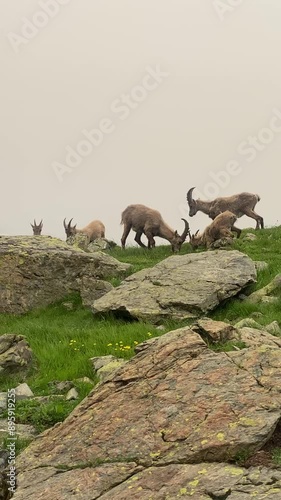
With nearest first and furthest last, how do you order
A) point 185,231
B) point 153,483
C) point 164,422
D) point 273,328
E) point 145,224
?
1. point 153,483
2. point 164,422
3. point 273,328
4. point 185,231
5. point 145,224

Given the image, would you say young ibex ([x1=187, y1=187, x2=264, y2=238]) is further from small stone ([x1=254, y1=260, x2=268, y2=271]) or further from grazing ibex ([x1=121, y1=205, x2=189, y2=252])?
small stone ([x1=254, y1=260, x2=268, y2=271])

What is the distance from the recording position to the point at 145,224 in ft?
84.0

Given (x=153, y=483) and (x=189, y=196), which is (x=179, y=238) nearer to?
(x=189, y=196)

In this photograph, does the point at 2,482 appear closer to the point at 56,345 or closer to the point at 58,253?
the point at 56,345

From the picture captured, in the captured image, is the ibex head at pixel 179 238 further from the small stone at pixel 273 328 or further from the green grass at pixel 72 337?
the small stone at pixel 273 328

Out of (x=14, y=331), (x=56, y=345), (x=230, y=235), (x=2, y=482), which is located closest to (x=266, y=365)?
(x=2, y=482)

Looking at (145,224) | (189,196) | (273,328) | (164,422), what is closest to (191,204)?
(189,196)

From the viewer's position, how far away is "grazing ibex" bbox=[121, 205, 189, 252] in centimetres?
2494

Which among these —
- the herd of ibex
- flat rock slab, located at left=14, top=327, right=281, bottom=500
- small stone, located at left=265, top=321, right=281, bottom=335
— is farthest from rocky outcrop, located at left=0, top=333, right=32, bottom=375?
the herd of ibex

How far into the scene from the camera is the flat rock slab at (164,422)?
6.13 metres

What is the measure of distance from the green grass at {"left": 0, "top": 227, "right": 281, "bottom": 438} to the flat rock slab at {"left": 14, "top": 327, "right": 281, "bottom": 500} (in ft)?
4.24

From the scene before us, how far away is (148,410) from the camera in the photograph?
721 cm

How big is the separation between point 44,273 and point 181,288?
4864mm

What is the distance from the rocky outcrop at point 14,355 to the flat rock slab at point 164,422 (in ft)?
11.5
